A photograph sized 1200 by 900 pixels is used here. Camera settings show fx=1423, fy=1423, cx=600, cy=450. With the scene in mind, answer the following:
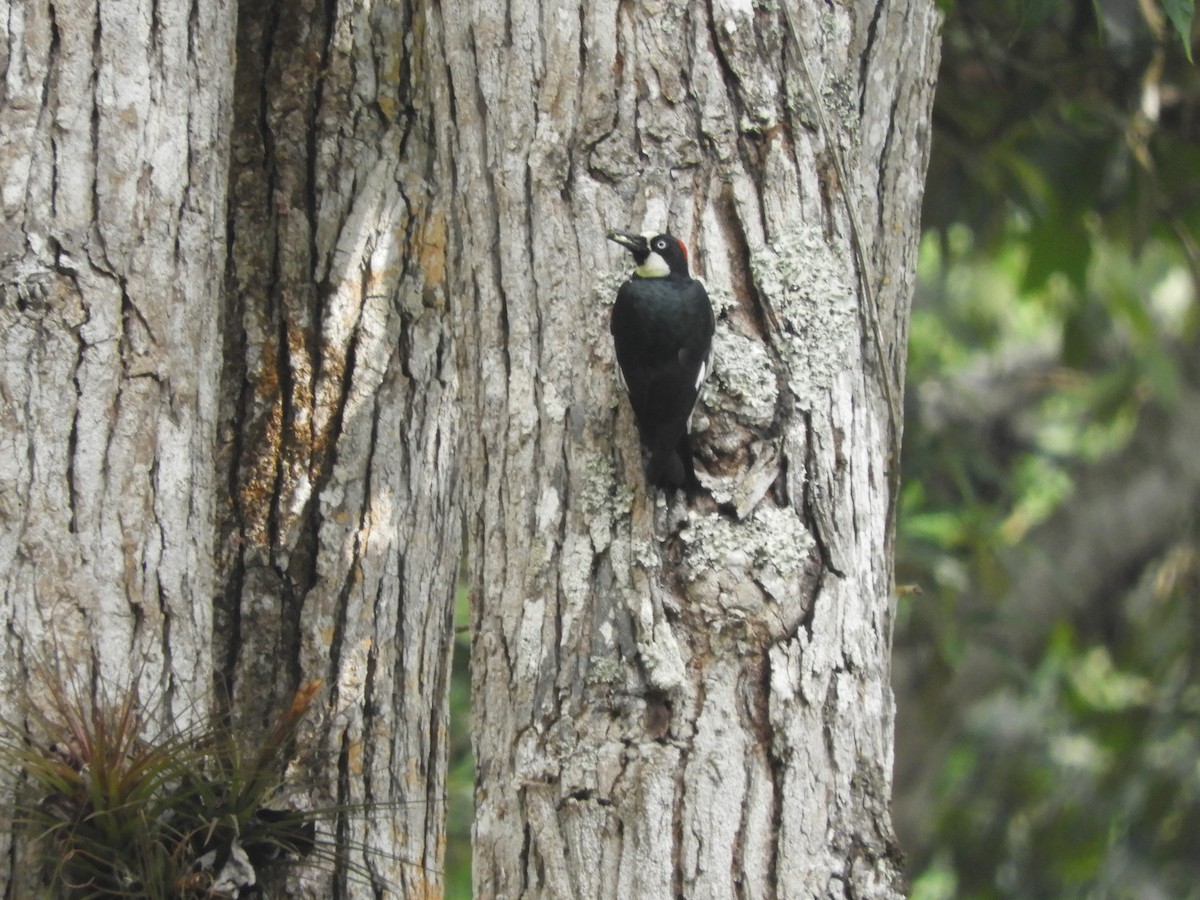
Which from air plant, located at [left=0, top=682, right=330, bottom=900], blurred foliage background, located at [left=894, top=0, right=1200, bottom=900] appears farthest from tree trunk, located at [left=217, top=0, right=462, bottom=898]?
blurred foliage background, located at [left=894, top=0, right=1200, bottom=900]

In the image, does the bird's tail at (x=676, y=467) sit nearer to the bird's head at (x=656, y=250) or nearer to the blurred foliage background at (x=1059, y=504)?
the bird's head at (x=656, y=250)

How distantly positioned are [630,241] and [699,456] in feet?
1.12

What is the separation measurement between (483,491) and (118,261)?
0.67 metres

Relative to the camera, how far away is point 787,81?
2.15 m

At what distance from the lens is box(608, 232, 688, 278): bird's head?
81.2 inches

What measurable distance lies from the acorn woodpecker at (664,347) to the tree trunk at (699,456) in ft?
0.09

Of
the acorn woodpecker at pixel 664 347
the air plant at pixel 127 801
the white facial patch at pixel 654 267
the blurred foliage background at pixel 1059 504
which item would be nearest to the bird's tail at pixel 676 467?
the acorn woodpecker at pixel 664 347

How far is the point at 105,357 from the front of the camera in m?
2.16

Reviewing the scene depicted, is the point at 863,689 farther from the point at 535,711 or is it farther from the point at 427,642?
the point at 427,642

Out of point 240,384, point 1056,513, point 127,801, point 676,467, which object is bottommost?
point 127,801

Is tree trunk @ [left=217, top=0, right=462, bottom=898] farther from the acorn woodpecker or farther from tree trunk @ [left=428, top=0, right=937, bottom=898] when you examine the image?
the acorn woodpecker

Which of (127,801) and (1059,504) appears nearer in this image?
(127,801)

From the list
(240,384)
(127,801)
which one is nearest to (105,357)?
(240,384)

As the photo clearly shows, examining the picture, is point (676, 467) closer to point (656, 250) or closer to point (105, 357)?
point (656, 250)
